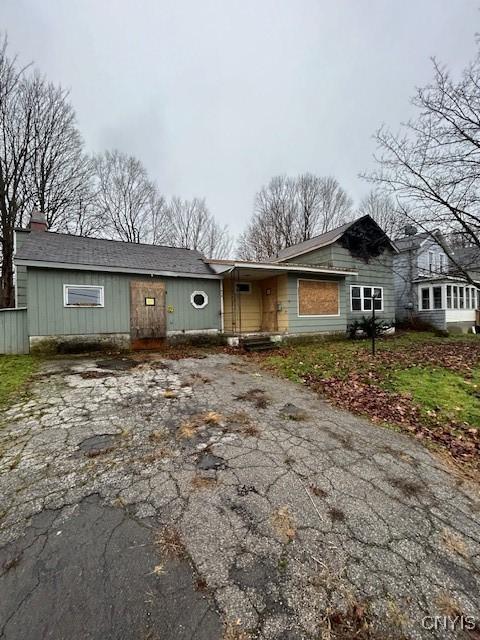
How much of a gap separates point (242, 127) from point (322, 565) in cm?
2147

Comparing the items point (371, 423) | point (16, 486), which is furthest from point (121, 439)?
point (371, 423)

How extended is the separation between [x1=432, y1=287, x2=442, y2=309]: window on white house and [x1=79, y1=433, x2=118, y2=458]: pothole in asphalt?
1934 centimetres

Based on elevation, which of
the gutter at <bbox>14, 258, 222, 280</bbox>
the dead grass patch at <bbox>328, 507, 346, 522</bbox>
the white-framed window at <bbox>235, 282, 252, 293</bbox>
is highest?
the gutter at <bbox>14, 258, 222, 280</bbox>

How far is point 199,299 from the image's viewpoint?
35.1ft

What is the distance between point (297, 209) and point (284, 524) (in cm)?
2704

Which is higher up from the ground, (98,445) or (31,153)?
(31,153)

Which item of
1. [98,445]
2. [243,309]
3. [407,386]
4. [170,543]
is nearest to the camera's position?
[170,543]

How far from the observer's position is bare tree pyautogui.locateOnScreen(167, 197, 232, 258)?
25.4 meters

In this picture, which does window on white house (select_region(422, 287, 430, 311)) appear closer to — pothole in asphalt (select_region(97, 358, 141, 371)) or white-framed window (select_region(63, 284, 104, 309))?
pothole in asphalt (select_region(97, 358, 141, 371))

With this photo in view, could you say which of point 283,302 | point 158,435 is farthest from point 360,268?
point 158,435

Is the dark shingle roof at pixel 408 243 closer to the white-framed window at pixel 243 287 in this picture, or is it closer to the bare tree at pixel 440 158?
the bare tree at pixel 440 158

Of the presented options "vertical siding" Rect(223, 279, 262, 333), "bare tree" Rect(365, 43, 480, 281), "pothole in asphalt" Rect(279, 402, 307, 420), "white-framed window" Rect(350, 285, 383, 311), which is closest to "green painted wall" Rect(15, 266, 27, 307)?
"vertical siding" Rect(223, 279, 262, 333)

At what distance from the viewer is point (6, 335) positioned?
26.3ft

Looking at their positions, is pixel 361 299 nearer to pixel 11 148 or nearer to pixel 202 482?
pixel 202 482
